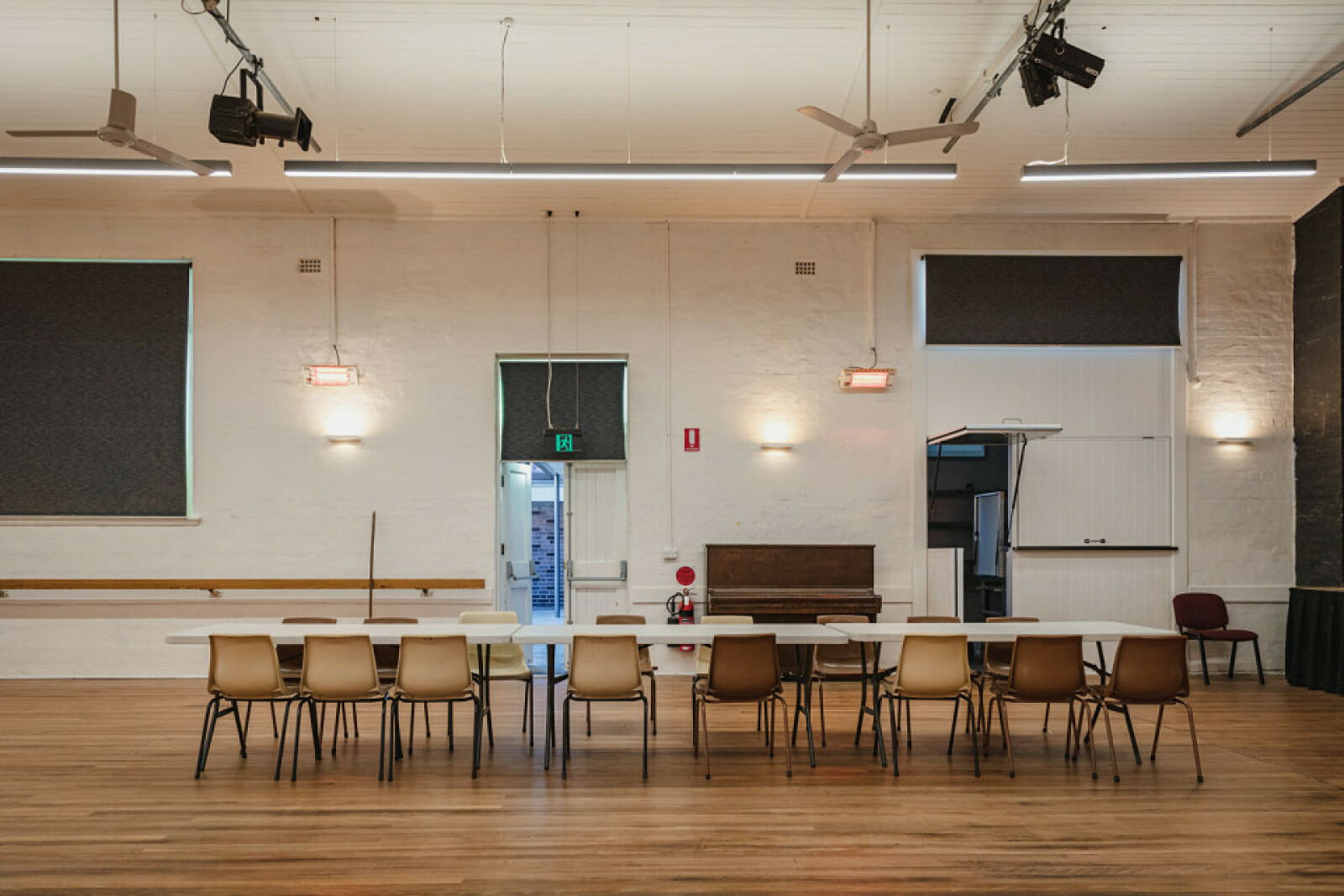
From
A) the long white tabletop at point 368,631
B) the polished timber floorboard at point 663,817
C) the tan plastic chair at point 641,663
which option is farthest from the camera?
the tan plastic chair at point 641,663

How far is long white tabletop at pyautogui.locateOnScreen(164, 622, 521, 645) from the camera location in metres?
5.68

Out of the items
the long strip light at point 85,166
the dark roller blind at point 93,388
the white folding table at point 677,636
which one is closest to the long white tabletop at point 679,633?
the white folding table at point 677,636

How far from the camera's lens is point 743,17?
21.1 feet

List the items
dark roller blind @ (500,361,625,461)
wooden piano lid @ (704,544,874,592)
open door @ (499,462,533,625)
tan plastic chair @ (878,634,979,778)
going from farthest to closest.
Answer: open door @ (499,462,533,625) < dark roller blind @ (500,361,625,461) < wooden piano lid @ (704,544,874,592) < tan plastic chair @ (878,634,979,778)

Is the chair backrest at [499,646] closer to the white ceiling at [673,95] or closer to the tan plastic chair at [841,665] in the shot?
the tan plastic chair at [841,665]

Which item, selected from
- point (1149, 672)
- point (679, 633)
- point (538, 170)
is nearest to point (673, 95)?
point (538, 170)

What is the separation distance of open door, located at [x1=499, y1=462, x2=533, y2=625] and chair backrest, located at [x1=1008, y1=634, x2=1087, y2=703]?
5387 millimetres

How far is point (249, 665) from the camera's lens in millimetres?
5496

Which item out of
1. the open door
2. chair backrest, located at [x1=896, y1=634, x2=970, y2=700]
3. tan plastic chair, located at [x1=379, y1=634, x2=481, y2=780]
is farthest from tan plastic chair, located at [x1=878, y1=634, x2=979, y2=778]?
the open door

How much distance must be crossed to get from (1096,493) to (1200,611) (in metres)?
1.47

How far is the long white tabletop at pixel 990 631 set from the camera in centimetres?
580

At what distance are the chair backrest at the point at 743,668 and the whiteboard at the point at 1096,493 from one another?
4.83 m

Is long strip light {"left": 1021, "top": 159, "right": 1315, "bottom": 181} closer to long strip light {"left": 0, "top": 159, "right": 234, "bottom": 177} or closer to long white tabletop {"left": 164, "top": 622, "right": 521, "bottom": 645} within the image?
long white tabletop {"left": 164, "top": 622, "right": 521, "bottom": 645}

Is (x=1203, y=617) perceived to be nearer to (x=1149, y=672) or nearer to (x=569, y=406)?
(x=1149, y=672)
